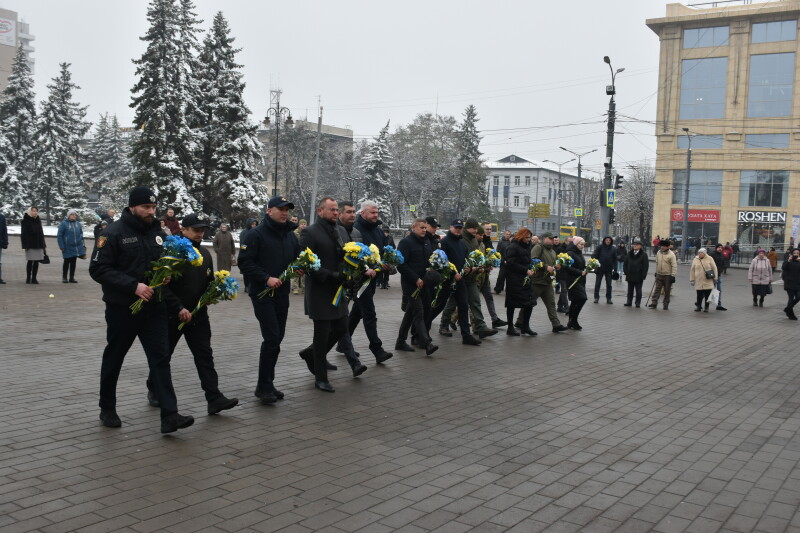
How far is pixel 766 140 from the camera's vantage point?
60156 mm

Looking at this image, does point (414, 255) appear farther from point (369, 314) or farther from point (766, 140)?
point (766, 140)

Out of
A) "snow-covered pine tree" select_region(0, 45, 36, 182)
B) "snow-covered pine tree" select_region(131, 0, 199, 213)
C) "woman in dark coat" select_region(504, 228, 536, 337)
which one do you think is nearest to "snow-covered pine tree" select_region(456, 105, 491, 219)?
"snow-covered pine tree" select_region(131, 0, 199, 213)

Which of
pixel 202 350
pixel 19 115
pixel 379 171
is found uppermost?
pixel 19 115

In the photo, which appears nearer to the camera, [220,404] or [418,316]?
[220,404]

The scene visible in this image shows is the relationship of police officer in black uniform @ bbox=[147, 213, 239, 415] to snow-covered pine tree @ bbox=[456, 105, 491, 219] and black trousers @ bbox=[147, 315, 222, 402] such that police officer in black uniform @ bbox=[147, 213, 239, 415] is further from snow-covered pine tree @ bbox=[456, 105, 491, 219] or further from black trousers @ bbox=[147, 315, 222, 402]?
snow-covered pine tree @ bbox=[456, 105, 491, 219]

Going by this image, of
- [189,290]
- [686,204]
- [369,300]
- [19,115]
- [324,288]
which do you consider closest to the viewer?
[189,290]

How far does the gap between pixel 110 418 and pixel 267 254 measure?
216cm

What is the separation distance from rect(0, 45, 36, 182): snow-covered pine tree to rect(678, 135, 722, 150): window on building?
2130 inches

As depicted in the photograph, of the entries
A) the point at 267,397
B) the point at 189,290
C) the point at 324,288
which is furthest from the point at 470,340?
the point at 189,290

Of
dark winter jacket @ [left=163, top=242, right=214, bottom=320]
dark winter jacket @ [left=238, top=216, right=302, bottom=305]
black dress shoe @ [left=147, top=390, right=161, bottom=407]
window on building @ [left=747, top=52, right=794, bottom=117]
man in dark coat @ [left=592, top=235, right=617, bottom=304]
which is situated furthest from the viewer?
window on building @ [left=747, top=52, right=794, bottom=117]

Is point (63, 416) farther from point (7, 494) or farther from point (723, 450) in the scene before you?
point (723, 450)

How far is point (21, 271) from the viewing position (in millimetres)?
22406

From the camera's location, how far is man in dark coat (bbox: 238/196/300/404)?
7312mm

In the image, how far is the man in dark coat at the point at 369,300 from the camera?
9.57m
